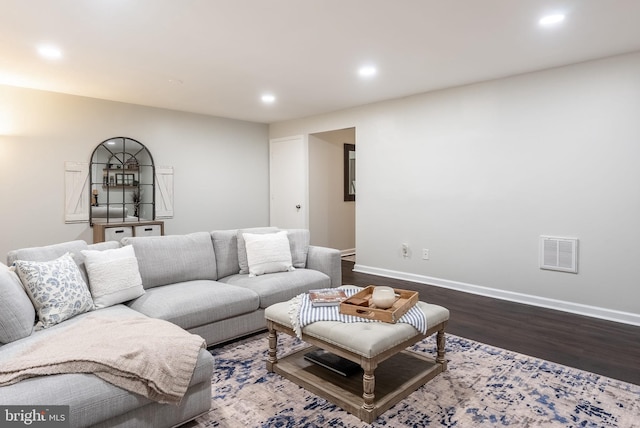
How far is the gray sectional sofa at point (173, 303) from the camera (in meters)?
1.56

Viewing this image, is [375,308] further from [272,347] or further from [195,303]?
[195,303]

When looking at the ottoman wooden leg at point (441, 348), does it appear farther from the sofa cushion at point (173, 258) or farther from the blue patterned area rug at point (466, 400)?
the sofa cushion at point (173, 258)

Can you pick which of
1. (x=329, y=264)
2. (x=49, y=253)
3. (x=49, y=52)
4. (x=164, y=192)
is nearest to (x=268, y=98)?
(x=164, y=192)

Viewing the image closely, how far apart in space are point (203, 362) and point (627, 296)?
368cm

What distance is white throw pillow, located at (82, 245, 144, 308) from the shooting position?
252 cm

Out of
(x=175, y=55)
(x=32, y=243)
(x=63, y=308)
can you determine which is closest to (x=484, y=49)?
(x=175, y=55)

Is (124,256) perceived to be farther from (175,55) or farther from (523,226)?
(523,226)

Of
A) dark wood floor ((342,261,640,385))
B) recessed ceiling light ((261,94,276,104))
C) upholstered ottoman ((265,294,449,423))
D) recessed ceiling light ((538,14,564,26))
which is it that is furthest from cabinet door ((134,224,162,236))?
recessed ceiling light ((538,14,564,26))

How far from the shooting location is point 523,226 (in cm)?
399

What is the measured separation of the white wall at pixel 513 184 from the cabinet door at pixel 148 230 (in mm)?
2890

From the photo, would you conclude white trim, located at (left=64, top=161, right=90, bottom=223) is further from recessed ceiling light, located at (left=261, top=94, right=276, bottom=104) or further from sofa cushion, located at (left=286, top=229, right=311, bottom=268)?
sofa cushion, located at (left=286, top=229, right=311, bottom=268)

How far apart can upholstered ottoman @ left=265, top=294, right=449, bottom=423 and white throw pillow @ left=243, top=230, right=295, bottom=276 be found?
37.8 inches

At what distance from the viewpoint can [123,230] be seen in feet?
16.4

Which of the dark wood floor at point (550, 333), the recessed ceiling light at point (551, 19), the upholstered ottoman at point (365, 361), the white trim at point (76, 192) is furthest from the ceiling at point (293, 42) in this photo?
the dark wood floor at point (550, 333)
